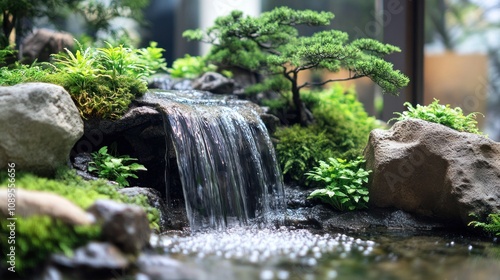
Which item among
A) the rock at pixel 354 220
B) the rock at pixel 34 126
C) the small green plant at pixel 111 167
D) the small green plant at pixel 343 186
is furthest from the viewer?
the small green plant at pixel 343 186

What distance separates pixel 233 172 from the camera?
315 inches

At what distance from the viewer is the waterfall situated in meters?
7.57

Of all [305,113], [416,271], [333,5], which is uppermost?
[333,5]

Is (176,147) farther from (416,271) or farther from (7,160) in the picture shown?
(416,271)

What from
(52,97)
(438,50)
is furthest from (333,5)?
(52,97)

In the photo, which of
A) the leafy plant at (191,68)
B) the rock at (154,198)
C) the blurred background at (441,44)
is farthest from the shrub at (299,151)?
the blurred background at (441,44)

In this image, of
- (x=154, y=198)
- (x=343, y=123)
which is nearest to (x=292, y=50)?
(x=343, y=123)

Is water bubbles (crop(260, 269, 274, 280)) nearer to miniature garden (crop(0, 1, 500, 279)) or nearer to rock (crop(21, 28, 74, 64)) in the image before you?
miniature garden (crop(0, 1, 500, 279))

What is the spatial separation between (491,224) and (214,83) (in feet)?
18.8

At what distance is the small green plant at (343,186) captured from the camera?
8039 millimetres

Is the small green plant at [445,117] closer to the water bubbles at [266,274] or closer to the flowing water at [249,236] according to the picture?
the flowing water at [249,236]

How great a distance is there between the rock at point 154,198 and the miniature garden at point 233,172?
4cm

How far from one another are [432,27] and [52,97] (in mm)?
9553

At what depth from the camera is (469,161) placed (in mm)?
7559
